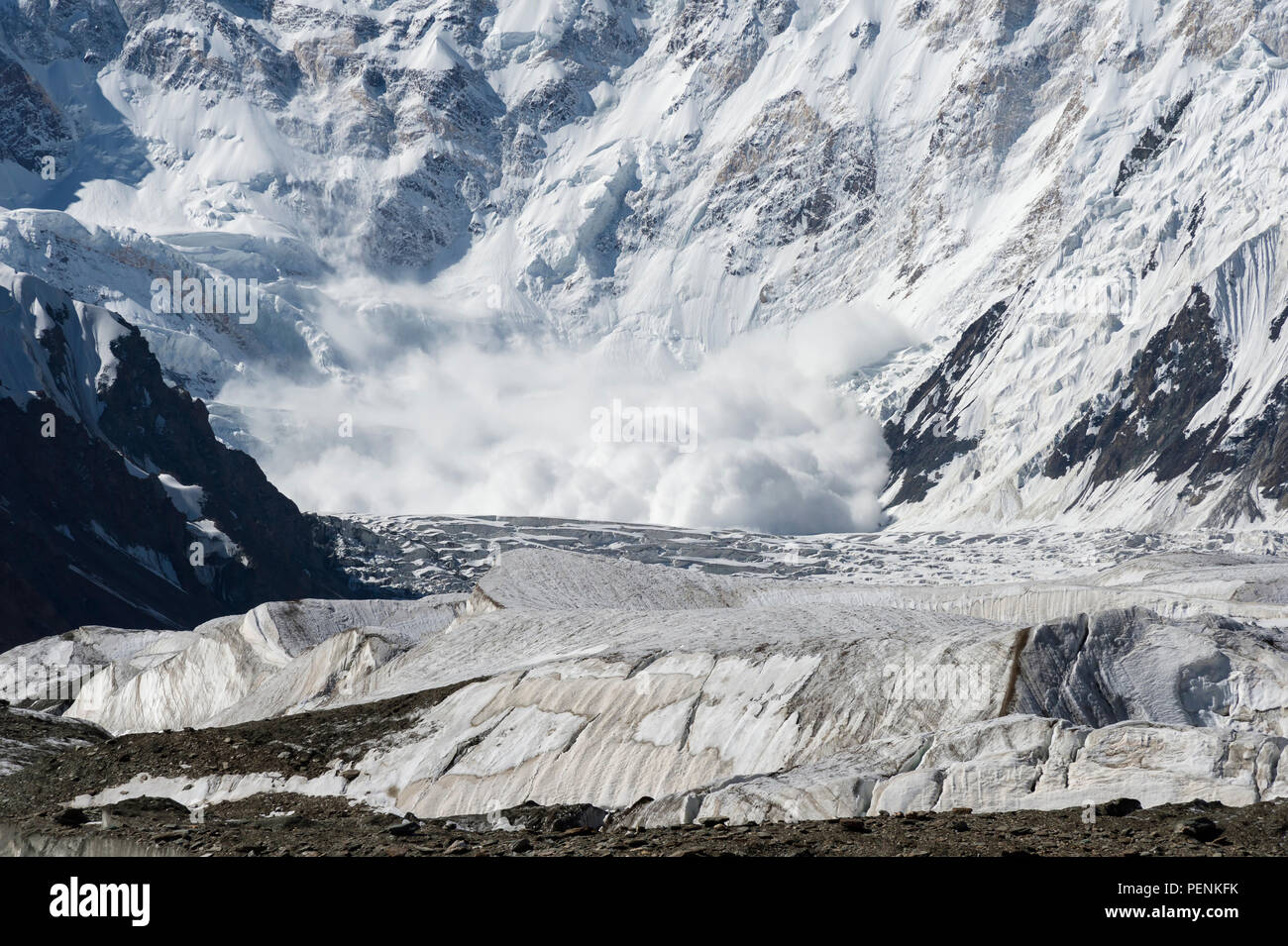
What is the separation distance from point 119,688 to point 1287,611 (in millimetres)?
64317

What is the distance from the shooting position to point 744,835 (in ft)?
76.8

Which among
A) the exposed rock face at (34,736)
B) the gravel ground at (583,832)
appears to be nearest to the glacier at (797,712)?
the gravel ground at (583,832)

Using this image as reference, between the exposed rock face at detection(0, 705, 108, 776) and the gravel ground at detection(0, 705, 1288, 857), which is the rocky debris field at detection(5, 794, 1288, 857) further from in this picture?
the exposed rock face at detection(0, 705, 108, 776)

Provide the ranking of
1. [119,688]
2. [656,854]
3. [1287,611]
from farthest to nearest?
1. [119,688]
2. [1287,611]
3. [656,854]

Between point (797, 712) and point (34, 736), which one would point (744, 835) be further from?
point (34, 736)

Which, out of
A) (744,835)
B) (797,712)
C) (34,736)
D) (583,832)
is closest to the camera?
A: (744,835)

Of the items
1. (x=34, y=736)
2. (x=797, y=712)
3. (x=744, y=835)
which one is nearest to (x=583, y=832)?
(x=744, y=835)

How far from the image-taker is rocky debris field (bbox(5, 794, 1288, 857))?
21.2 metres

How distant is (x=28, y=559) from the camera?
647 feet

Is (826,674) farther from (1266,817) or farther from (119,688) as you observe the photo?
(119,688)
